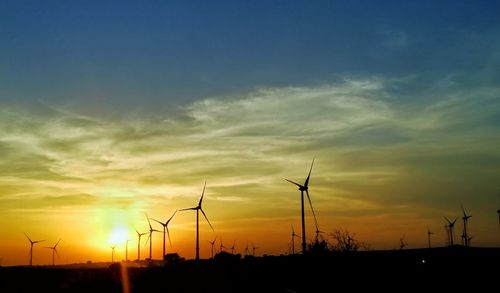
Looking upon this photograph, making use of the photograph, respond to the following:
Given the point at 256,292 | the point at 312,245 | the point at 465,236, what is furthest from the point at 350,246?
the point at 256,292

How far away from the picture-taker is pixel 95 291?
61.0 metres

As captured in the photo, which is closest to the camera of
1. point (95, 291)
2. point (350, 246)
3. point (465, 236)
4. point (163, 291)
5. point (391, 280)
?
point (163, 291)

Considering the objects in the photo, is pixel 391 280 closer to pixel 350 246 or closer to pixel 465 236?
pixel 350 246

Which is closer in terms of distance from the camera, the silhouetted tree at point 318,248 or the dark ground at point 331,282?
the dark ground at point 331,282

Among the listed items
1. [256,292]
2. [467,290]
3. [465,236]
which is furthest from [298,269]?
[465,236]

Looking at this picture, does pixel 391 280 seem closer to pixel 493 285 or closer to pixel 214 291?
pixel 493 285

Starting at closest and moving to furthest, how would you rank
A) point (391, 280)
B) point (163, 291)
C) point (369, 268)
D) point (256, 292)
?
1. point (256, 292)
2. point (163, 291)
3. point (391, 280)
4. point (369, 268)

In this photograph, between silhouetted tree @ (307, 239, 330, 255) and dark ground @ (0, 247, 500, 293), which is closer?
dark ground @ (0, 247, 500, 293)

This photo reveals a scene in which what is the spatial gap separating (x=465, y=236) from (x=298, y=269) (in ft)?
390

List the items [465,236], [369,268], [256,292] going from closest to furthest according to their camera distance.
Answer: [256,292] → [369,268] → [465,236]

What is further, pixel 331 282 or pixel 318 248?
pixel 318 248

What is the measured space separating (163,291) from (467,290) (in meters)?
27.3

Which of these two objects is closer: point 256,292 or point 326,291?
point 256,292

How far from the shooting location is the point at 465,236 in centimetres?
19025
